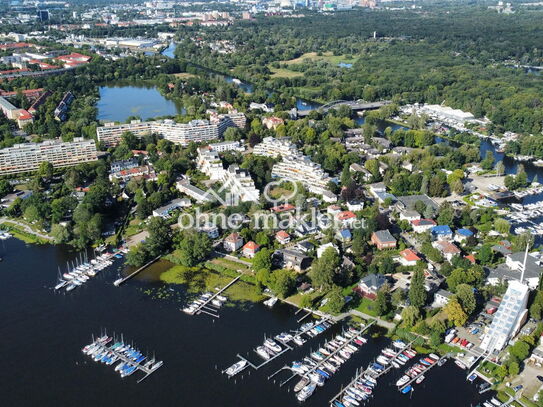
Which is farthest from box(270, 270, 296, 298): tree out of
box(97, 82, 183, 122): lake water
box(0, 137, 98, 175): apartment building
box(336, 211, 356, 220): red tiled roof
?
box(97, 82, 183, 122): lake water

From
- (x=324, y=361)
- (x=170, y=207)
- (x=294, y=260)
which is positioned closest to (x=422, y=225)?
(x=294, y=260)

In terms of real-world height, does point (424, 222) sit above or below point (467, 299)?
above

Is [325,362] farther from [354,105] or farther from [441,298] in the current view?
[354,105]

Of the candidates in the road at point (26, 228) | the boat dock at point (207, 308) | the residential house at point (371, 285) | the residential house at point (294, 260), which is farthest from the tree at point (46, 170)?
the residential house at point (371, 285)

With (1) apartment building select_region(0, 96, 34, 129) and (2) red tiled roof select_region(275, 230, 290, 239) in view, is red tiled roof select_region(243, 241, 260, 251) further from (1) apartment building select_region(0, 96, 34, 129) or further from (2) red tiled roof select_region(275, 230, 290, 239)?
(1) apartment building select_region(0, 96, 34, 129)

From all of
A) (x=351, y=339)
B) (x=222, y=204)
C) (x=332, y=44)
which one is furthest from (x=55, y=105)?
(x=332, y=44)

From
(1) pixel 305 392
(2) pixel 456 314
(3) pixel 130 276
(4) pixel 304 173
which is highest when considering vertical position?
(4) pixel 304 173
